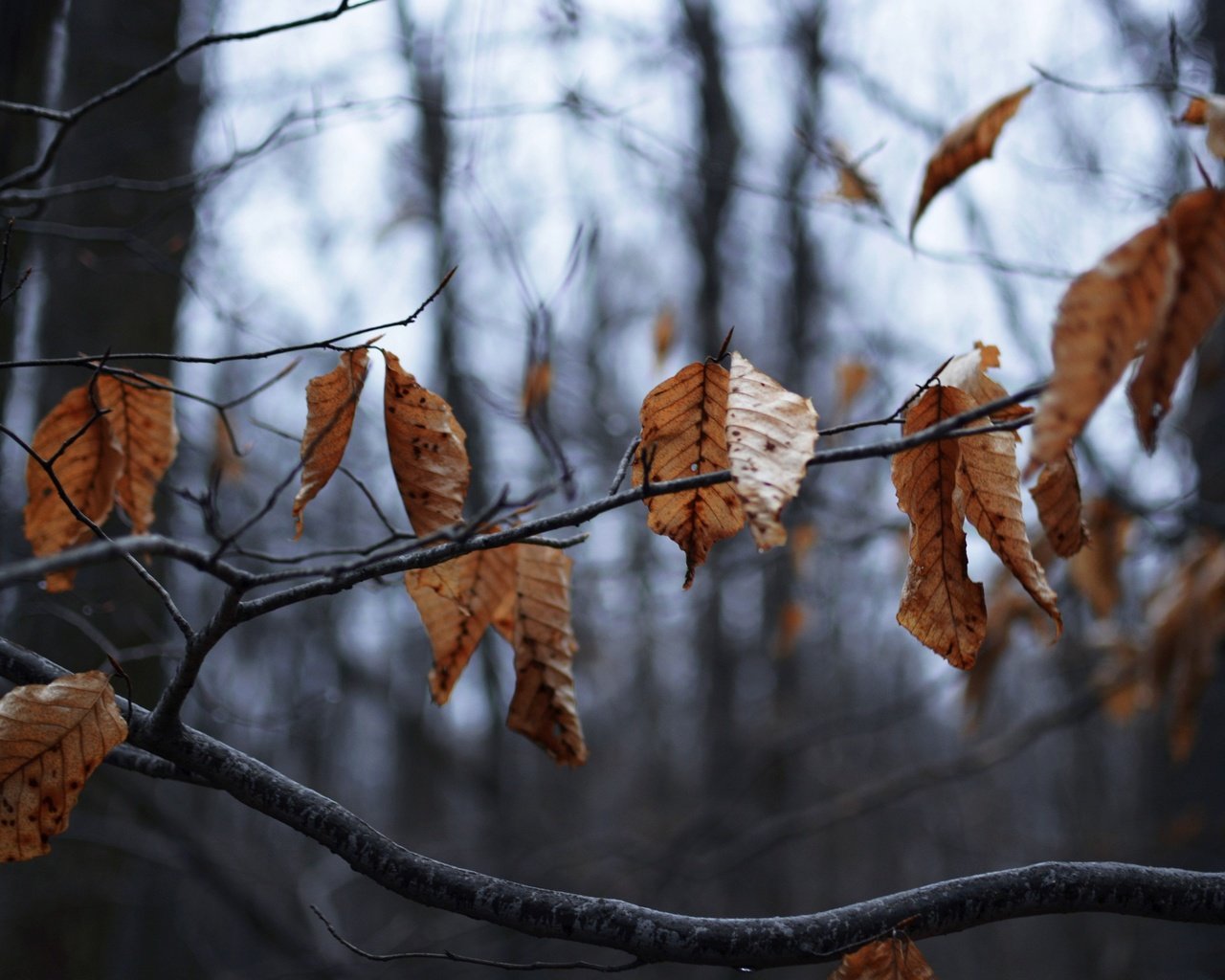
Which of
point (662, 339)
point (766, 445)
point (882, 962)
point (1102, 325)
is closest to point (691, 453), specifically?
point (766, 445)

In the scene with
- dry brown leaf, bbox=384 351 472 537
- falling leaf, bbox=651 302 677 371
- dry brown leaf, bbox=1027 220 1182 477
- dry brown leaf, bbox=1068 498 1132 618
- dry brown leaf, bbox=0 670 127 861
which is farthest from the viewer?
falling leaf, bbox=651 302 677 371

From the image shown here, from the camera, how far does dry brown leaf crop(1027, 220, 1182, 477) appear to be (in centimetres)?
58

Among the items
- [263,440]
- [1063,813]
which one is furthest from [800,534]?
[1063,813]

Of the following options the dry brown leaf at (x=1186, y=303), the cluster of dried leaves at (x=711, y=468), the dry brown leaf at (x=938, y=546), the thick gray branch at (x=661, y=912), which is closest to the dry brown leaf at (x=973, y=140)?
the cluster of dried leaves at (x=711, y=468)

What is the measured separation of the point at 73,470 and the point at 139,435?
96 millimetres

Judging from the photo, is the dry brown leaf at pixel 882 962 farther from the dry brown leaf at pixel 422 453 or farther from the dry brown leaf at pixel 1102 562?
the dry brown leaf at pixel 1102 562

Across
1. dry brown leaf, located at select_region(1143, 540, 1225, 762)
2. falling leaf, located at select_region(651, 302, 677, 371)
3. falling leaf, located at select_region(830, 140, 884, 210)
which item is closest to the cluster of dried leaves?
falling leaf, located at select_region(830, 140, 884, 210)

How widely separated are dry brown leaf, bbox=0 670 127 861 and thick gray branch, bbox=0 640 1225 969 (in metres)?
0.07

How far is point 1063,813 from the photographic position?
901 centimetres

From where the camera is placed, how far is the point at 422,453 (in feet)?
3.14

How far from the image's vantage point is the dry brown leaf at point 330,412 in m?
0.88

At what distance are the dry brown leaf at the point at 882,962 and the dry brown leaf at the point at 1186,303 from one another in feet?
1.88

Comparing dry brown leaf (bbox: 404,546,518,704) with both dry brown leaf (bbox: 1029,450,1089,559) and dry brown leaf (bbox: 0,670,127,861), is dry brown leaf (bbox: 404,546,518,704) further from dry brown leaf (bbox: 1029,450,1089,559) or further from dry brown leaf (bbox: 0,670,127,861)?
dry brown leaf (bbox: 1029,450,1089,559)

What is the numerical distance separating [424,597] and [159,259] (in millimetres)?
1340
